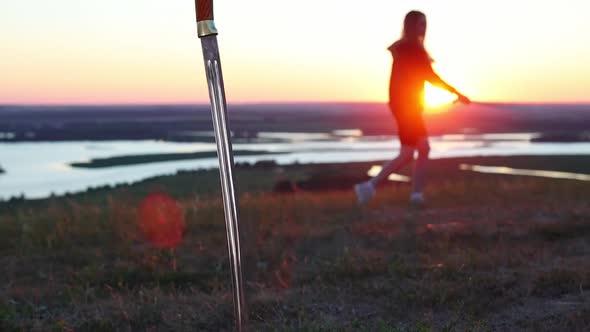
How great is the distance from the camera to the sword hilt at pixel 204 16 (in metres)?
2.39

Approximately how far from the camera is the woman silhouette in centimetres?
748

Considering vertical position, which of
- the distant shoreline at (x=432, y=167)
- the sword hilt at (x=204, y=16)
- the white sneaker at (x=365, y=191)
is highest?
the sword hilt at (x=204, y=16)

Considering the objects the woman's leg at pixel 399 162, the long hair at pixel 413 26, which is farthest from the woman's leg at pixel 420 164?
the long hair at pixel 413 26

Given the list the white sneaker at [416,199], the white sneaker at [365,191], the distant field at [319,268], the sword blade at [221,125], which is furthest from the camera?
the white sneaker at [416,199]

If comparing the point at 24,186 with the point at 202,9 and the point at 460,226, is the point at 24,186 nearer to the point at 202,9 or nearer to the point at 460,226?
the point at 460,226

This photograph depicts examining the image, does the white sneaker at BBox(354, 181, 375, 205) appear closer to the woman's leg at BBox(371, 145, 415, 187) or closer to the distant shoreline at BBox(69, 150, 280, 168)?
the woman's leg at BBox(371, 145, 415, 187)

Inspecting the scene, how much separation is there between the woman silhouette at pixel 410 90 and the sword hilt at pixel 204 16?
17.6ft

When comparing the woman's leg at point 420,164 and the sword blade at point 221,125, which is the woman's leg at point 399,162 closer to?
the woman's leg at point 420,164

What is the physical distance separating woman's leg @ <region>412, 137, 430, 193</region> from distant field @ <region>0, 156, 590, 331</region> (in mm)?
342

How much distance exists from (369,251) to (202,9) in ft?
11.5

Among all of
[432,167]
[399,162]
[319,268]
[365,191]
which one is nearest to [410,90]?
[399,162]

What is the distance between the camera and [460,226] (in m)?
6.26

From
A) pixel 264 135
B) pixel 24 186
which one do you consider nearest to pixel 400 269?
pixel 24 186

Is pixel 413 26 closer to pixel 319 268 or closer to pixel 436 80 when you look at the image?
pixel 436 80
